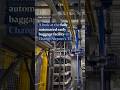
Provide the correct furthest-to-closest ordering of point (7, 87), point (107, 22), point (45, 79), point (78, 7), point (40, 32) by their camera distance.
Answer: point (45, 79), point (78, 7), point (40, 32), point (107, 22), point (7, 87)

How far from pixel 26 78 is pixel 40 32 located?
1213mm

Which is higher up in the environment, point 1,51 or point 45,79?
point 1,51

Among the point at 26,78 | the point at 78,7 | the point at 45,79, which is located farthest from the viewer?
the point at 45,79

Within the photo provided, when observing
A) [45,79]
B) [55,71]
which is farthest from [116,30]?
[55,71]

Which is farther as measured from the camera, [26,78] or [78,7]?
[78,7]

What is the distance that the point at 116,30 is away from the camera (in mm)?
6426

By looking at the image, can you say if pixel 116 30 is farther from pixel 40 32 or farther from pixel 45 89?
pixel 45 89

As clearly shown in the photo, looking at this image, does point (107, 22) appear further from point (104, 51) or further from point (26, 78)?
point (26, 78)

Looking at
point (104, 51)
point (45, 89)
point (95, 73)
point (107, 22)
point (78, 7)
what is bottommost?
point (45, 89)

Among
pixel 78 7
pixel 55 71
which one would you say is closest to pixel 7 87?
pixel 78 7

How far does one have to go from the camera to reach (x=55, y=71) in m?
11.9

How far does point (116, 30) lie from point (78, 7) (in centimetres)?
258

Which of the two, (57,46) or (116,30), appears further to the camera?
(57,46)

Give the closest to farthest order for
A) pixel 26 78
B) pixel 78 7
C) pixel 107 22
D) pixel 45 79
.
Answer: pixel 107 22, pixel 26 78, pixel 78 7, pixel 45 79
